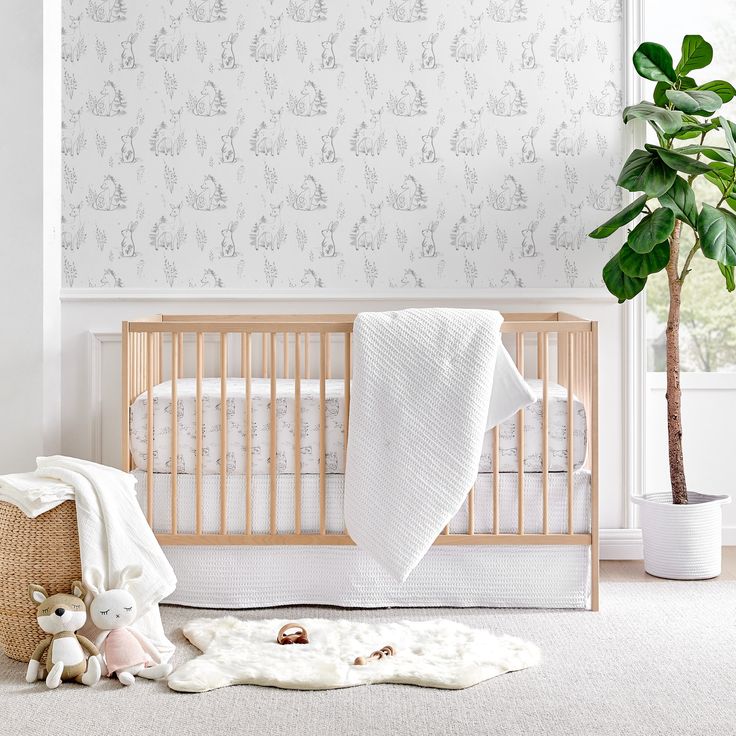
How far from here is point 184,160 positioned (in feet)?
9.82

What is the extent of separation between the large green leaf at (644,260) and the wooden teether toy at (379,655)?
1.30m

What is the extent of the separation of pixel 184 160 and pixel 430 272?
0.89 m

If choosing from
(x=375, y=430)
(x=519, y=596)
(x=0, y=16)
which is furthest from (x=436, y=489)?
(x=0, y=16)

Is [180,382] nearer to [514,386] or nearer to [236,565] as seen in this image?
[236,565]

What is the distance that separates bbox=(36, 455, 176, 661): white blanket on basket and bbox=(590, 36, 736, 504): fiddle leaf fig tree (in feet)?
5.06

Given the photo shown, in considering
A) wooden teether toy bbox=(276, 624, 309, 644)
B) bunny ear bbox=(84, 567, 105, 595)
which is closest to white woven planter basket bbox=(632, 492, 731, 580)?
wooden teether toy bbox=(276, 624, 309, 644)

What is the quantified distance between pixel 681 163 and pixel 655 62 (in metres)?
0.34

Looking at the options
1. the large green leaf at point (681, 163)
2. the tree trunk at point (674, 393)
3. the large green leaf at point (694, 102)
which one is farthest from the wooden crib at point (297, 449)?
the large green leaf at point (694, 102)

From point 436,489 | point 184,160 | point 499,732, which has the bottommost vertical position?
point 499,732

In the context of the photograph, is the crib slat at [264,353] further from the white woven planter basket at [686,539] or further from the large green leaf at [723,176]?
the large green leaf at [723,176]

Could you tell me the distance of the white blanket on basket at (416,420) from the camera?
230 centimetres

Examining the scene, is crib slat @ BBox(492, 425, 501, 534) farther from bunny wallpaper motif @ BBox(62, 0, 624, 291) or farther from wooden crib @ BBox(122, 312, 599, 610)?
bunny wallpaper motif @ BBox(62, 0, 624, 291)

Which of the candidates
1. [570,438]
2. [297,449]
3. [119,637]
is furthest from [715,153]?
[119,637]

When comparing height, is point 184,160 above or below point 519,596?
above
